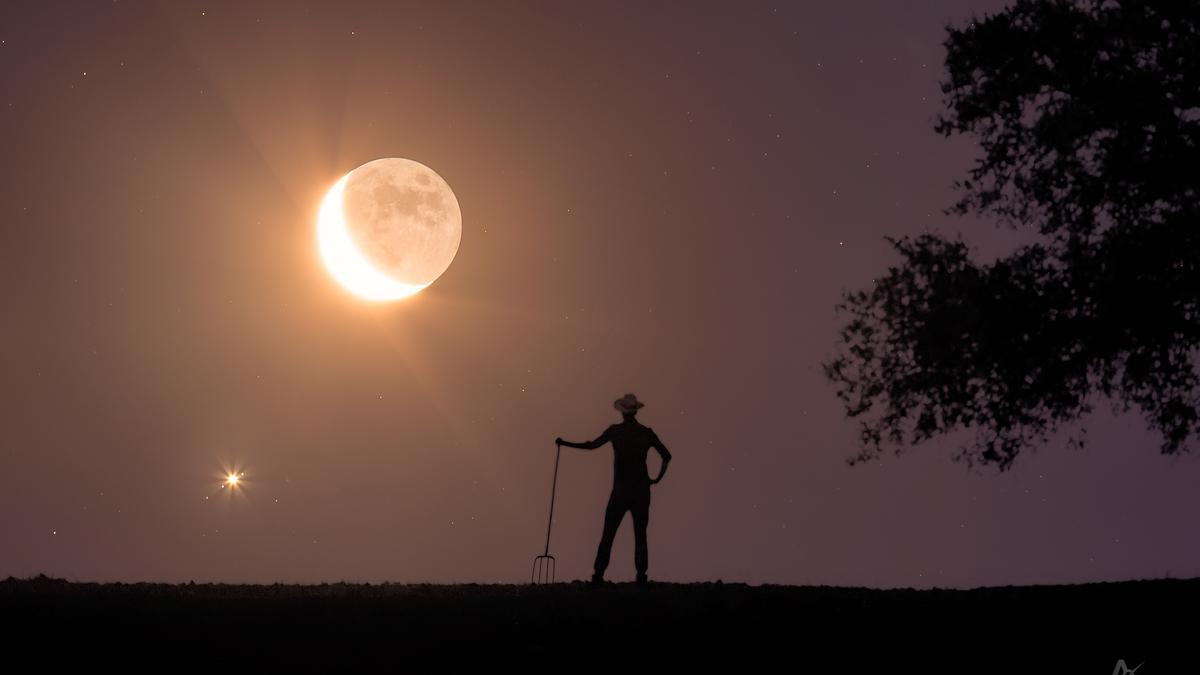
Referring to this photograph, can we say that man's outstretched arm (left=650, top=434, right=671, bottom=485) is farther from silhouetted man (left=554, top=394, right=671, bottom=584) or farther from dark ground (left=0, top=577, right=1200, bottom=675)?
dark ground (left=0, top=577, right=1200, bottom=675)

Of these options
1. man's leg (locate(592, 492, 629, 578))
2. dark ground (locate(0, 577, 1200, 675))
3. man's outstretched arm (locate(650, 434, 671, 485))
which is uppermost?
man's outstretched arm (locate(650, 434, 671, 485))

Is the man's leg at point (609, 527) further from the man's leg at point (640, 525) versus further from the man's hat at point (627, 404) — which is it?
the man's hat at point (627, 404)

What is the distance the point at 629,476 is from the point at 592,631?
498 cm

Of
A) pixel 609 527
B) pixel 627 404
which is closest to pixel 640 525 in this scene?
pixel 609 527

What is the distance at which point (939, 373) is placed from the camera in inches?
876

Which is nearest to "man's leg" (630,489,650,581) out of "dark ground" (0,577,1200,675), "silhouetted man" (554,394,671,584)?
"silhouetted man" (554,394,671,584)

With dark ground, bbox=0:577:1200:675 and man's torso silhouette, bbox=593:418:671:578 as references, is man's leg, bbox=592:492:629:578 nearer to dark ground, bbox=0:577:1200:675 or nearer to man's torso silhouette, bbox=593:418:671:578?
man's torso silhouette, bbox=593:418:671:578

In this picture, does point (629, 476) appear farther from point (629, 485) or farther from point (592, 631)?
point (592, 631)

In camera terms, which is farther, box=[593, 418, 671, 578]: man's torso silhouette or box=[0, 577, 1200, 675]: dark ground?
box=[593, 418, 671, 578]: man's torso silhouette

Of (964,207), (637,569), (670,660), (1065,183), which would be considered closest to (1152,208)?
(1065,183)

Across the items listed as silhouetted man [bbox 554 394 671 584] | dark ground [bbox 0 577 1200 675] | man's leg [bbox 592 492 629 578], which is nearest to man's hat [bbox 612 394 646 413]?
silhouetted man [bbox 554 394 671 584]

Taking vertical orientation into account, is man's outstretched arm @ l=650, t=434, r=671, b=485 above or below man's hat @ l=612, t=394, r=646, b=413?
below

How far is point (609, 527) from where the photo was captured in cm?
2019

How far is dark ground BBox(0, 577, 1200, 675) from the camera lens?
14.5 meters
